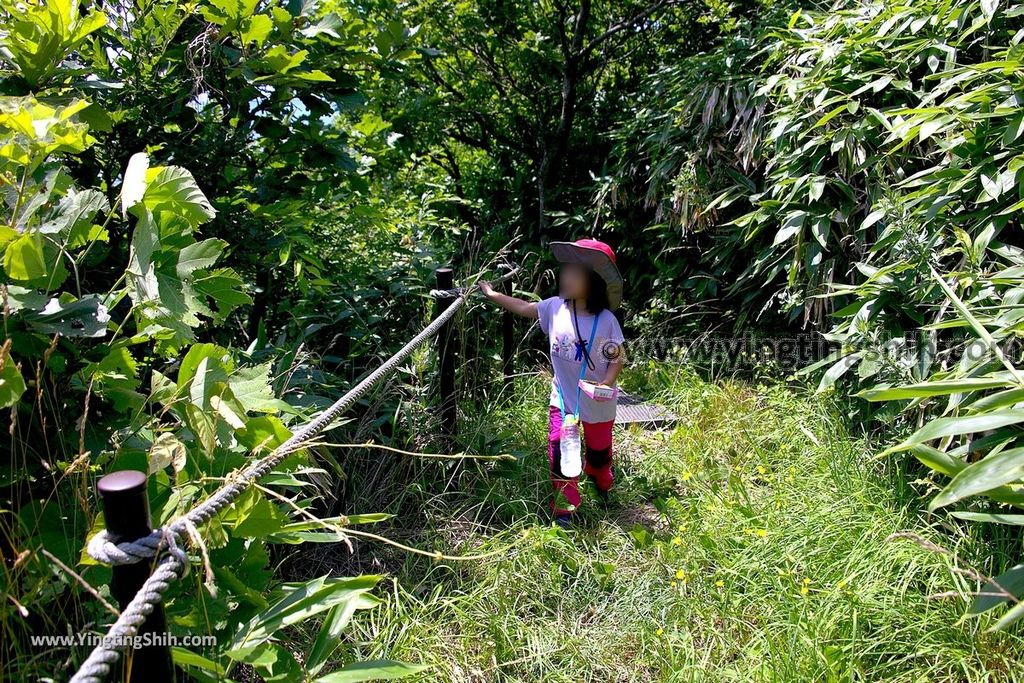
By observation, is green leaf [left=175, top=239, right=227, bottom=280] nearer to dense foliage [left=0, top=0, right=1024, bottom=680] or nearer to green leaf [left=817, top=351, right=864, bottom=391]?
dense foliage [left=0, top=0, right=1024, bottom=680]

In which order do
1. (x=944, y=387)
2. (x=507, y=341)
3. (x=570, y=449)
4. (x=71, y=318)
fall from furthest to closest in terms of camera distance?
(x=507, y=341)
(x=570, y=449)
(x=71, y=318)
(x=944, y=387)

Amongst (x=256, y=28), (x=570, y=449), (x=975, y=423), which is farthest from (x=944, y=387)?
(x=256, y=28)

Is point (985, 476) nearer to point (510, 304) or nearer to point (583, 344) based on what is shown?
point (583, 344)

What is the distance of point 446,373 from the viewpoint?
3291mm

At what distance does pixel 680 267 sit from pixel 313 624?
3.48 metres

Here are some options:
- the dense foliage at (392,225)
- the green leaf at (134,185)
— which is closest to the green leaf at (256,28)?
the dense foliage at (392,225)

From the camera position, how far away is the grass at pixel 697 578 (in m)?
2.13

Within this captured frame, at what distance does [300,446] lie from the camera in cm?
144

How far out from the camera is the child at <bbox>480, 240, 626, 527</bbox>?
3135mm

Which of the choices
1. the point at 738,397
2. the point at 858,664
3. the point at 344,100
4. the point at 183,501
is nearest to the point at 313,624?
the point at 183,501

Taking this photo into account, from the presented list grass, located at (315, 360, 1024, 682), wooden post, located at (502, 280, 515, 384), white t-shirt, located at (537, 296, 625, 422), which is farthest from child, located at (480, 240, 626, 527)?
wooden post, located at (502, 280, 515, 384)

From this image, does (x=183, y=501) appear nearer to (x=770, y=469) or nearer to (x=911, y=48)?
(x=770, y=469)

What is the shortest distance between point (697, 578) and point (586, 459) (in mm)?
941

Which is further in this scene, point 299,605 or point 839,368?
point 839,368
